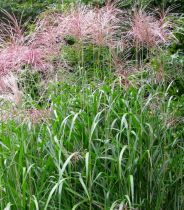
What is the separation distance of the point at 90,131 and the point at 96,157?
0.22 m

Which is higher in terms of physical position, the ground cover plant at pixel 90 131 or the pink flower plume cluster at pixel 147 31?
the pink flower plume cluster at pixel 147 31

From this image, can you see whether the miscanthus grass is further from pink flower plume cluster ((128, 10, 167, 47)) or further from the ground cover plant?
pink flower plume cluster ((128, 10, 167, 47))

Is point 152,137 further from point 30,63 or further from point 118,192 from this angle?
point 30,63

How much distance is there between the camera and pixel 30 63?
3.64m

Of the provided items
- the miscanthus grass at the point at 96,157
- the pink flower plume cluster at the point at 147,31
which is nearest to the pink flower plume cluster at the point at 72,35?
the pink flower plume cluster at the point at 147,31

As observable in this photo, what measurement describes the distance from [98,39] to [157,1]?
396 centimetres

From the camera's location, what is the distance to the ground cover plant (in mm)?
3201

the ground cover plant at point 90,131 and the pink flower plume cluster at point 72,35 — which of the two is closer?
the ground cover plant at point 90,131

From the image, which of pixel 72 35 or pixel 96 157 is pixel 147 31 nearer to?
pixel 72 35

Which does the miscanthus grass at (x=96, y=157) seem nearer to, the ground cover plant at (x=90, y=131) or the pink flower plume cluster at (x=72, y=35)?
the ground cover plant at (x=90, y=131)

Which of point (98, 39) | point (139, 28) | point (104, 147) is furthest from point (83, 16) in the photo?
point (104, 147)

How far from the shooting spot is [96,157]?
329 cm

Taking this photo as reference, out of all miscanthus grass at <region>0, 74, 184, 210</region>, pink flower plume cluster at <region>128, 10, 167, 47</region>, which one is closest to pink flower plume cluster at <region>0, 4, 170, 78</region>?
pink flower plume cluster at <region>128, 10, 167, 47</region>

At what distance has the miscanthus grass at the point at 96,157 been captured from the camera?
3.15 metres
